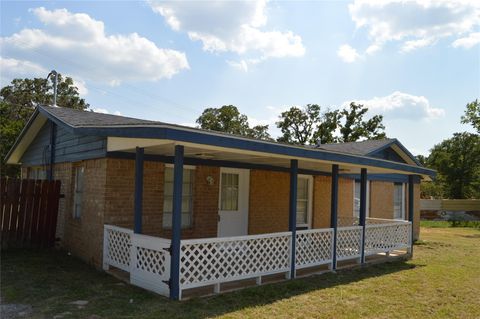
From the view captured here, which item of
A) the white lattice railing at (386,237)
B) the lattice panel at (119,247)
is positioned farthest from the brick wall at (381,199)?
the lattice panel at (119,247)

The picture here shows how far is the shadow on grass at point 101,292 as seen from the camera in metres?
6.18

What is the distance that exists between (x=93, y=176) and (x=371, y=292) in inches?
247

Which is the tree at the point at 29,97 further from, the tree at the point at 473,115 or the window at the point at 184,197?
the tree at the point at 473,115

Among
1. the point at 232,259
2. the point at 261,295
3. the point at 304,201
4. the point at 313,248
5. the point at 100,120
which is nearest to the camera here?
the point at 261,295

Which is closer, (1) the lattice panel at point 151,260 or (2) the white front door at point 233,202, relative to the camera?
(1) the lattice panel at point 151,260

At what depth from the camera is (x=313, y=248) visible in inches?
375

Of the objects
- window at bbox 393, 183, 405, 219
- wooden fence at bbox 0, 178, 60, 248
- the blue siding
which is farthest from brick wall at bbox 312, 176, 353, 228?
wooden fence at bbox 0, 178, 60, 248

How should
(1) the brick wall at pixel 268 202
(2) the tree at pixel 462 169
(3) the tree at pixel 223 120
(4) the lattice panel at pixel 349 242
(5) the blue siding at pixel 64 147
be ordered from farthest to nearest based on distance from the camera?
(2) the tree at pixel 462 169, (3) the tree at pixel 223 120, (1) the brick wall at pixel 268 202, (4) the lattice panel at pixel 349 242, (5) the blue siding at pixel 64 147

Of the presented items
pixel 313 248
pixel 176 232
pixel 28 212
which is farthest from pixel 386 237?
pixel 28 212

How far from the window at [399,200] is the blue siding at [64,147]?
43.4ft

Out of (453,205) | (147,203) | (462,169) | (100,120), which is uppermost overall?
(462,169)

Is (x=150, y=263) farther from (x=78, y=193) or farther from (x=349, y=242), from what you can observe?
(x=349, y=242)

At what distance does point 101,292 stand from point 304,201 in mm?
8225

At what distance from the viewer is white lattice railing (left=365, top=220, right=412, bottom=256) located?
1130cm
